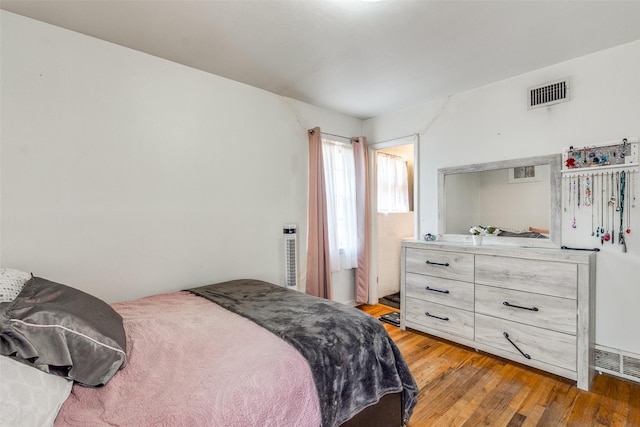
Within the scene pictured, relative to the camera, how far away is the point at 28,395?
2.85 feet

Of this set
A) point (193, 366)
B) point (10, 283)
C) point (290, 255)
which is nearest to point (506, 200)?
point (290, 255)

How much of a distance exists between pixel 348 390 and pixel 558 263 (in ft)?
6.00

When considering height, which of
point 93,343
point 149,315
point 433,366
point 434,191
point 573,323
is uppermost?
point 434,191

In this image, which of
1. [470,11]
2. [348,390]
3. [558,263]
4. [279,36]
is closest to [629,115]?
[558,263]

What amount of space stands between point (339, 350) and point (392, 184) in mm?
3161

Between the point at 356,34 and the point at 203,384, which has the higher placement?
the point at 356,34

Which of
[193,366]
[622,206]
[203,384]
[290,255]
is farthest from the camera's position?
[290,255]

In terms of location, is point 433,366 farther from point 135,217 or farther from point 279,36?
point 279,36

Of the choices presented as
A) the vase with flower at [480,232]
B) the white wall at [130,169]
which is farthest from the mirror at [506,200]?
the white wall at [130,169]

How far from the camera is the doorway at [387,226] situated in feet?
12.7

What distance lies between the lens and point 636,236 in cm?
212

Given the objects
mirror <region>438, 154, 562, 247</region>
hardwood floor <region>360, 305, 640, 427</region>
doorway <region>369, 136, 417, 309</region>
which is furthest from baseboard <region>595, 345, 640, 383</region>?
doorway <region>369, 136, 417, 309</region>

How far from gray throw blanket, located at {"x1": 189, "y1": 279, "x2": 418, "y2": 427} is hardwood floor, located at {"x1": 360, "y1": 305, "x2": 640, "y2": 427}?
0.40m

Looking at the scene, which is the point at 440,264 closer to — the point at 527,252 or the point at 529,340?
the point at 527,252
